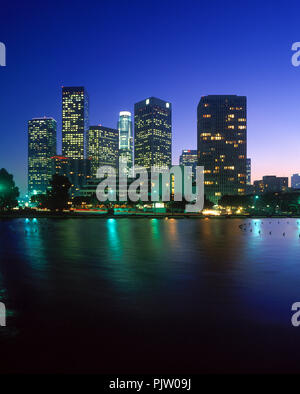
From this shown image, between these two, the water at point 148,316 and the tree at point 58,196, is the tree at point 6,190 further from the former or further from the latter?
the water at point 148,316

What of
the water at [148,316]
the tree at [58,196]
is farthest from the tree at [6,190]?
the water at [148,316]

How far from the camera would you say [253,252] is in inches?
910

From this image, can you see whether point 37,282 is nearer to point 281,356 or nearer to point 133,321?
point 133,321

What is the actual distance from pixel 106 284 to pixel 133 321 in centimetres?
459

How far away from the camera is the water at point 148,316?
23.0 feet

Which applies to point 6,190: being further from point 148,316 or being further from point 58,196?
point 148,316

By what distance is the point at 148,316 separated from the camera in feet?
31.6

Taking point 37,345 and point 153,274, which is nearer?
point 37,345

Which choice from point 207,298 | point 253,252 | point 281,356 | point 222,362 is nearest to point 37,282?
point 207,298

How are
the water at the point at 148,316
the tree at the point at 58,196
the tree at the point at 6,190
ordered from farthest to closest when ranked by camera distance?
the tree at the point at 6,190 → the tree at the point at 58,196 → the water at the point at 148,316

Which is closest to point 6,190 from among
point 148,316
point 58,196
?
point 58,196

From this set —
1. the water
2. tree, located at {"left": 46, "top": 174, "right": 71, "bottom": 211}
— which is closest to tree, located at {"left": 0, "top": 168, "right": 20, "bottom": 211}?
tree, located at {"left": 46, "top": 174, "right": 71, "bottom": 211}

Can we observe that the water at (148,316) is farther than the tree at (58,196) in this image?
No

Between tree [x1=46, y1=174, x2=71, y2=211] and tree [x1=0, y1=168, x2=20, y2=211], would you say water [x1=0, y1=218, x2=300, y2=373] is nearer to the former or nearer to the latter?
tree [x1=46, y1=174, x2=71, y2=211]
